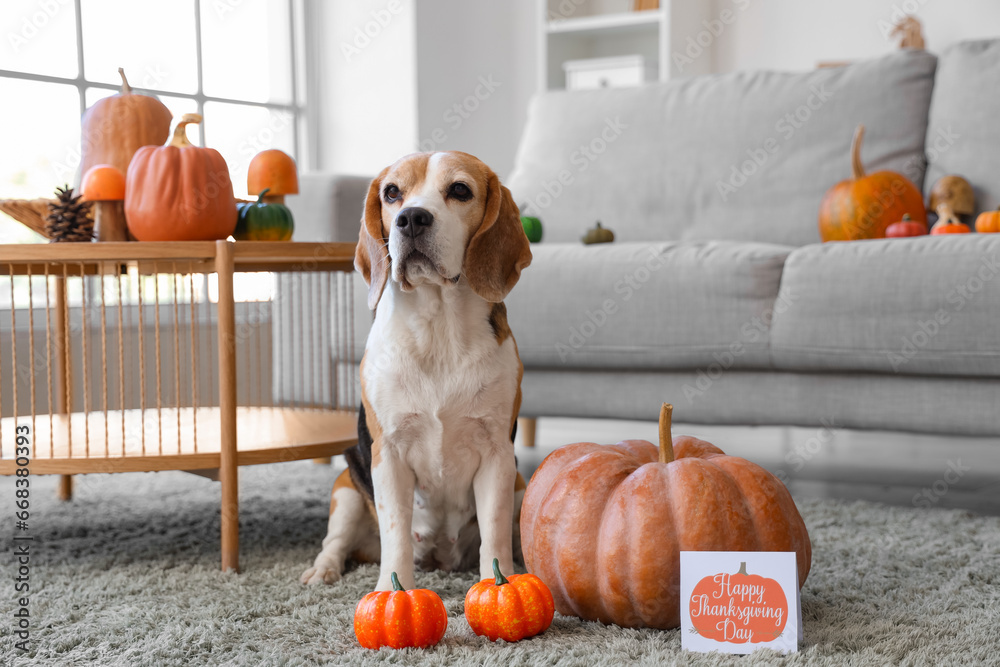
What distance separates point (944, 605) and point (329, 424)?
154cm

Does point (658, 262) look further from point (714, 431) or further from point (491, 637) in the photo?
point (714, 431)

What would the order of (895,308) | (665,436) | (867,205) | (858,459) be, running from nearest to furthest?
(665,436), (895,308), (867,205), (858,459)

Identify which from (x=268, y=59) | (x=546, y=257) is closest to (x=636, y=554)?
(x=546, y=257)

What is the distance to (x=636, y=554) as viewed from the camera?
1.47 m

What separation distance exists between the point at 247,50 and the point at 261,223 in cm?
318

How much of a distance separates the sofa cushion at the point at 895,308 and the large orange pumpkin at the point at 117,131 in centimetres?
173

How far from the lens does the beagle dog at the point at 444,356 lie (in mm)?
1699

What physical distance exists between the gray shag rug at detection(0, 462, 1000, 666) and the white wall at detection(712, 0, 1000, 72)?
360cm

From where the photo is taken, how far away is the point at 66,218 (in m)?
2.20

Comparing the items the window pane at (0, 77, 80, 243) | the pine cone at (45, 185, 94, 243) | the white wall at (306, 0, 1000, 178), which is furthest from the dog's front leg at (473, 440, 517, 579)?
the white wall at (306, 0, 1000, 178)

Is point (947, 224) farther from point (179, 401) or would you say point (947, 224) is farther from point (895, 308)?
point (179, 401)

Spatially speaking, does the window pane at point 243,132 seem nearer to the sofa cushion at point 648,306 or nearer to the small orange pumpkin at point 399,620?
the sofa cushion at point 648,306

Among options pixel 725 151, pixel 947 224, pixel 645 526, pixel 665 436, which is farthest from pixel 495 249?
pixel 725 151

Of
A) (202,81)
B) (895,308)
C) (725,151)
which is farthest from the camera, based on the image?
(202,81)
